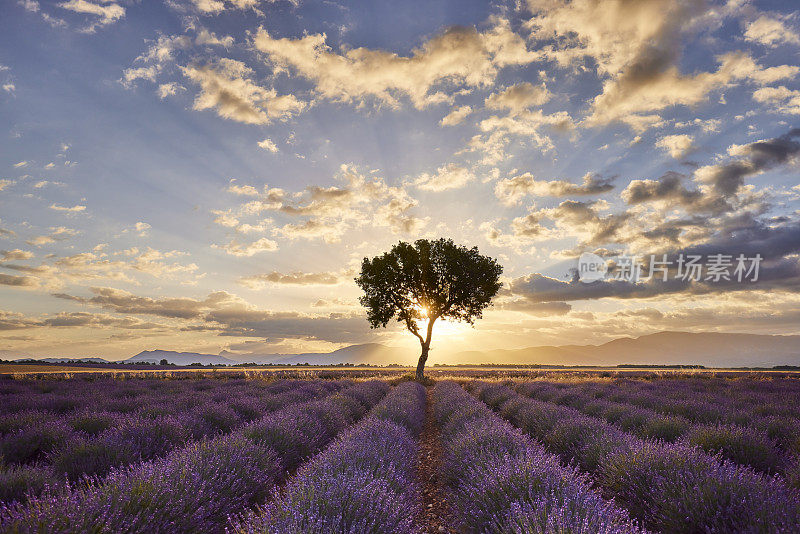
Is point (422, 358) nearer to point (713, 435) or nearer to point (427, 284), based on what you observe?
point (427, 284)

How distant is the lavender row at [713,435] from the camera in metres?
5.39

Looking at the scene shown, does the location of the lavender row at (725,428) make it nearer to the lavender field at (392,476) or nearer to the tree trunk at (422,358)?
the lavender field at (392,476)

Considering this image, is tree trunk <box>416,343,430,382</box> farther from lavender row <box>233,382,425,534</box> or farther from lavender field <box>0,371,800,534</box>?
lavender row <box>233,382,425,534</box>

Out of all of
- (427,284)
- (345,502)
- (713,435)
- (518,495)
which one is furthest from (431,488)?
(427,284)

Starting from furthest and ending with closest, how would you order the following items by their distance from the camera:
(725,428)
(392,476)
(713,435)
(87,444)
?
1. (725,428)
2. (713,435)
3. (87,444)
4. (392,476)

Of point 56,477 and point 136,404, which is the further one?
point 136,404

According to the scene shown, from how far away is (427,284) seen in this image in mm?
26172

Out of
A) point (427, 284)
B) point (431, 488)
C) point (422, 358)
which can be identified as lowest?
point (431, 488)

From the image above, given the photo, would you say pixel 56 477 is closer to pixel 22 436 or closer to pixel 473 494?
pixel 22 436

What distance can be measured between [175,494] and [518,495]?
2.88 metres

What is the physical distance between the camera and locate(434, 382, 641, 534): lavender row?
2.51 metres

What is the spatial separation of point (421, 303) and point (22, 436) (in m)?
22.0

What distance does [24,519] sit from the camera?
98.3 inches

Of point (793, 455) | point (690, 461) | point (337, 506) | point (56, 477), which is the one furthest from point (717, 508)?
point (56, 477)
